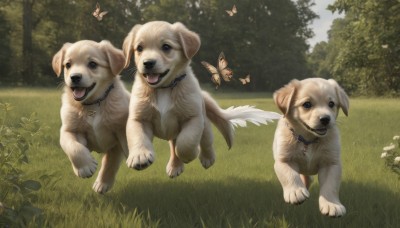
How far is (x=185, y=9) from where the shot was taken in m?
38.6

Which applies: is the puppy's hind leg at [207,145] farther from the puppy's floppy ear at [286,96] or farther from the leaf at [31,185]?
the leaf at [31,185]

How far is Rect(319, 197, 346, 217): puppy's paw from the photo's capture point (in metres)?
3.35

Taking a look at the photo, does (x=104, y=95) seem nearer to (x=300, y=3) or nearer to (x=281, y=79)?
(x=281, y=79)

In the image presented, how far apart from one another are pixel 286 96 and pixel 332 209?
3.43 feet

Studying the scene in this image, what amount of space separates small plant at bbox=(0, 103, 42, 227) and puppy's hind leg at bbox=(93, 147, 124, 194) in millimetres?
680

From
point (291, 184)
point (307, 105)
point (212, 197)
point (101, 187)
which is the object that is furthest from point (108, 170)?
point (307, 105)

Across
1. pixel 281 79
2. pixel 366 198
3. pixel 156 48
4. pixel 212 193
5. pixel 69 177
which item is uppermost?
pixel 156 48

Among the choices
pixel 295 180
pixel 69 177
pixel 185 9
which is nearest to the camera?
pixel 295 180

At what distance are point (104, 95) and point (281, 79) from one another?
48080 mm

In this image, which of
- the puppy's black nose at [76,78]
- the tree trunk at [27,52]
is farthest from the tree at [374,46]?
the puppy's black nose at [76,78]

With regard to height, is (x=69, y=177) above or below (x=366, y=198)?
below

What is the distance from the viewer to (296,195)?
3477 millimetres

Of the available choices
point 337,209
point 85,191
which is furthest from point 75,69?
point 337,209

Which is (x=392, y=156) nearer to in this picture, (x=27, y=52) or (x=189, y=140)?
(x=189, y=140)
